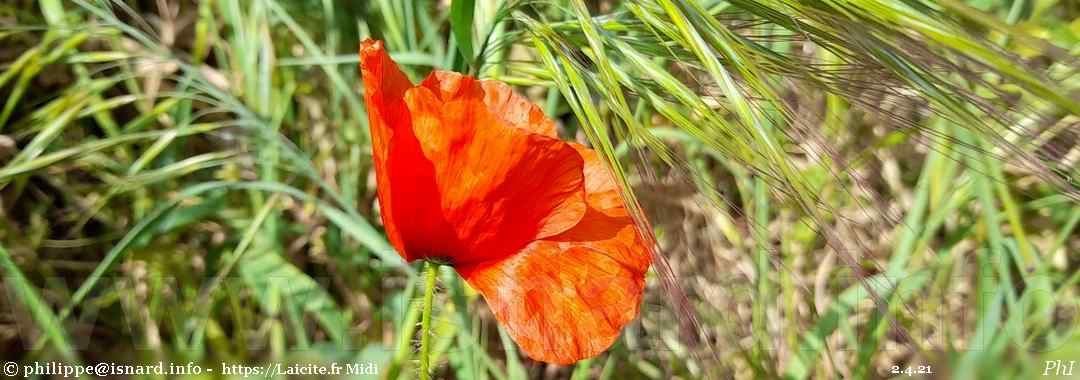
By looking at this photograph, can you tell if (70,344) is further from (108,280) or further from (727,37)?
(727,37)

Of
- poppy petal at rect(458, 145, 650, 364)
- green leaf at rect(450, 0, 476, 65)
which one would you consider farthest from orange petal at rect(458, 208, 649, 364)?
green leaf at rect(450, 0, 476, 65)

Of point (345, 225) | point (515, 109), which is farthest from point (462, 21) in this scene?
point (345, 225)

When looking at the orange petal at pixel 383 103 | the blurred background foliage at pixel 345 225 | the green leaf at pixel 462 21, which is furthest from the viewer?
the blurred background foliage at pixel 345 225

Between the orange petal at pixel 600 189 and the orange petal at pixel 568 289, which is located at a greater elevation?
the orange petal at pixel 600 189

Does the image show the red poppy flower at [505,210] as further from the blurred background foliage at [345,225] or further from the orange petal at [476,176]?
the blurred background foliage at [345,225]

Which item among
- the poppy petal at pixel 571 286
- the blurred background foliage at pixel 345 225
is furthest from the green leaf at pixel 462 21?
the poppy petal at pixel 571 286

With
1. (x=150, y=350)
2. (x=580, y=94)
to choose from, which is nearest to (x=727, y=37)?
(x=580, y=94)

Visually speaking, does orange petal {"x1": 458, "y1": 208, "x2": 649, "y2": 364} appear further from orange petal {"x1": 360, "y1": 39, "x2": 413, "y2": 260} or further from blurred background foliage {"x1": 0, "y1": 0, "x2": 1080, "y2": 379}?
blurred background foliage {"x1": 0, "y1": 0, "x2": 1080, "y2": 379}
